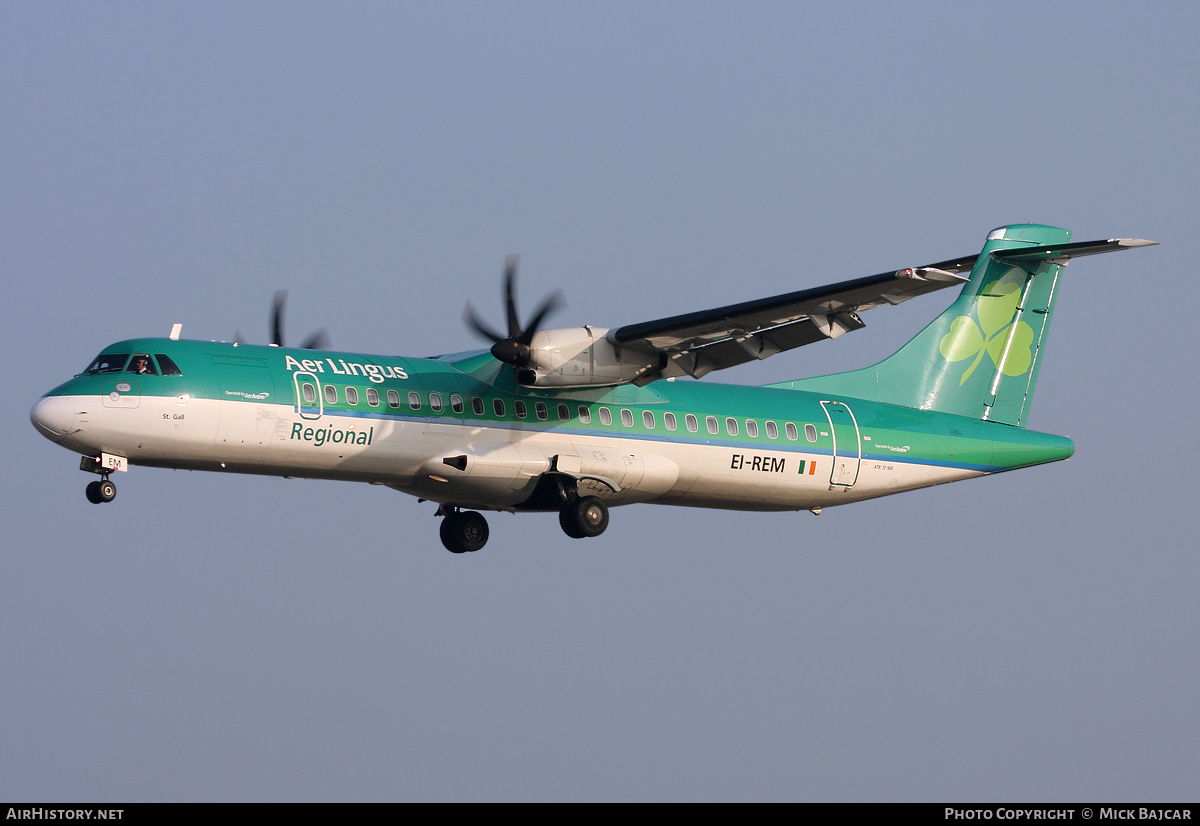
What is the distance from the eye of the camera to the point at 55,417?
68.0 feet

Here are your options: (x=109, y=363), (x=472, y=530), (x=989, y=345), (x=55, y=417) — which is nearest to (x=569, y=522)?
(x=472, y=530)

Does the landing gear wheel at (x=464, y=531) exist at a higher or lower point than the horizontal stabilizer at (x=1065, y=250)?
lower

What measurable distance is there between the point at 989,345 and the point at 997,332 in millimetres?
288

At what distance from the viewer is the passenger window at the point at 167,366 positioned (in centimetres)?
2139

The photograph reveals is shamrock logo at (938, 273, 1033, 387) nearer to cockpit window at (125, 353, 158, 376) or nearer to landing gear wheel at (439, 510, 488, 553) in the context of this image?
landing gear wheel at (439, 510, 488, 553)

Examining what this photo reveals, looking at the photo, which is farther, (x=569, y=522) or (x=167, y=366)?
(x=569, y=522)

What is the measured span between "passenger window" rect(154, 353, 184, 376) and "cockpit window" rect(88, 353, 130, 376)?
424mm

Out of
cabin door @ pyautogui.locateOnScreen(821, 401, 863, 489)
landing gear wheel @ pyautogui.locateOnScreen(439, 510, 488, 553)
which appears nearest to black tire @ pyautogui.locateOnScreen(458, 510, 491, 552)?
landing gear wheel @ pyautogui.locateOnScreen(439, 510, 488, 553)

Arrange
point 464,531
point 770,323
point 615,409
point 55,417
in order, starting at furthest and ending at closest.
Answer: point 464,531 → point 615,409 → point 770,323 → point 55,417

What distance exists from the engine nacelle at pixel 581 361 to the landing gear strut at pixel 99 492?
587cm

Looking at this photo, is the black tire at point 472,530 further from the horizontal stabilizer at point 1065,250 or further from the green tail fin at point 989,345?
the horizontal stabilizer at point 1065,250

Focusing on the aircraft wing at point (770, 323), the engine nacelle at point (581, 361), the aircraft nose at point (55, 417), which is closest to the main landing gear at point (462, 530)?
the engine nacelle at point (581, 361)

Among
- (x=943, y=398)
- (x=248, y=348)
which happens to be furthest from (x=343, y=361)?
(x=943, y=398)

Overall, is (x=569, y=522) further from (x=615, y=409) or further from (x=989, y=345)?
(x=989, y=345)
